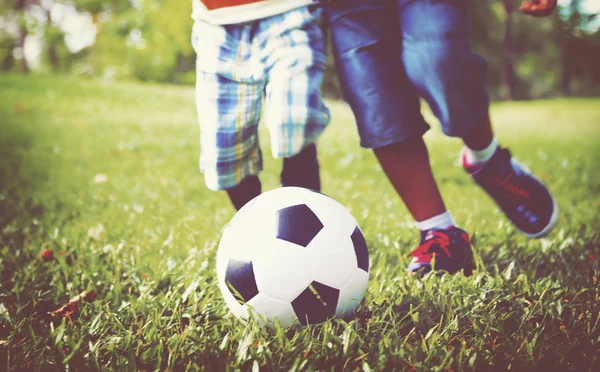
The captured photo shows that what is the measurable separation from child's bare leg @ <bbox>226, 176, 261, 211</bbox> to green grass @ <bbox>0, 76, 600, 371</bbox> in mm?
288

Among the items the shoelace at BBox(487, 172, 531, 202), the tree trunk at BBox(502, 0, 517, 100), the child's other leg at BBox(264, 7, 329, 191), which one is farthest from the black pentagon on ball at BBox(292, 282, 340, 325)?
the tree trunk at BBox(502, 0, 517, 100)

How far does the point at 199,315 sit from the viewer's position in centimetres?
154

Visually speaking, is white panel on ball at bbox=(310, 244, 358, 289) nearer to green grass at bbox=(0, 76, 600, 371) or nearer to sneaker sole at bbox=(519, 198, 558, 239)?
green grass at bbox=(0, 76, 600, 371)

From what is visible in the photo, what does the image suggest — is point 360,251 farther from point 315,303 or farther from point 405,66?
point 405,66

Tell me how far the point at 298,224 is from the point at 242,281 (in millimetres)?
252

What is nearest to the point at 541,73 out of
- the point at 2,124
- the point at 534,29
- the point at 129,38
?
the point at 534,29

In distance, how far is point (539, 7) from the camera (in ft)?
6.18

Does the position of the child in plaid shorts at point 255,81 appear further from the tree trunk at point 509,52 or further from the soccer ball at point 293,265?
the tree trunk at point 509,52

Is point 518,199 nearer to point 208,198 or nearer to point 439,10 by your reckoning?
point 439,10

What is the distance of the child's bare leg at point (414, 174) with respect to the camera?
6.26ft

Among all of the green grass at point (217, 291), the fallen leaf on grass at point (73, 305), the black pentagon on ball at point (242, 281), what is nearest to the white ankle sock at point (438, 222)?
the green grass at point (217, 291)

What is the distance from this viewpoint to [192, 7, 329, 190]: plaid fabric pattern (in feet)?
5.99

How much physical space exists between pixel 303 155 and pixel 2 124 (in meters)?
6.08

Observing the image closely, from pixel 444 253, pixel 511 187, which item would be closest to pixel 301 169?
pixel 444 253
